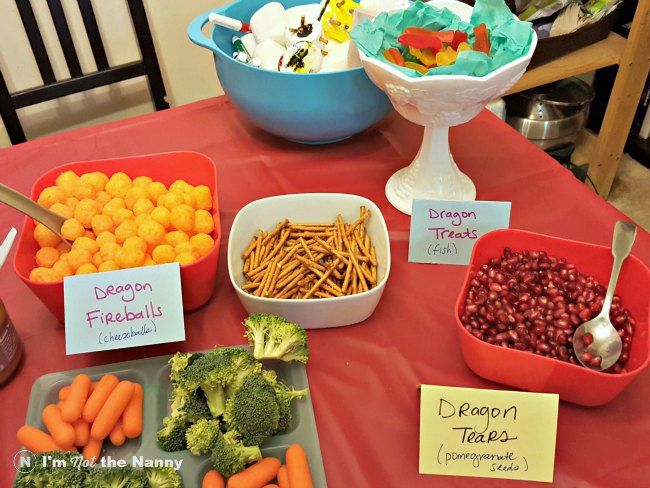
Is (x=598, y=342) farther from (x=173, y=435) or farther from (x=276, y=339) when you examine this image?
(x=173, y=435)

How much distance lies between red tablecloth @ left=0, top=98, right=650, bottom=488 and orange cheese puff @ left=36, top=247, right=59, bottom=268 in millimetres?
107

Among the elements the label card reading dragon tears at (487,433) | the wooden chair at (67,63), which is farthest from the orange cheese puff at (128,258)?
the wooden chair at (67,63)

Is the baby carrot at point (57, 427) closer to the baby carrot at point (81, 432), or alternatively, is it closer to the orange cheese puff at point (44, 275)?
the baby carrot at point (81, 432)

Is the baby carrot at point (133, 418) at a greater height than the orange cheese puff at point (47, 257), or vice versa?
the orange cheese puff at point (47, 257)

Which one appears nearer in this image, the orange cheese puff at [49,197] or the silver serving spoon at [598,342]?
the silver serving spoon at [598,342]

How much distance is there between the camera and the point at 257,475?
0.64m

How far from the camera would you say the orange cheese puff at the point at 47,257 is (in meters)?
0.80

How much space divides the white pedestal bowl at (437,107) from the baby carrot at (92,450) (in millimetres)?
601

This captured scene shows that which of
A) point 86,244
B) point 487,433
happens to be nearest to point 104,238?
point 86,244

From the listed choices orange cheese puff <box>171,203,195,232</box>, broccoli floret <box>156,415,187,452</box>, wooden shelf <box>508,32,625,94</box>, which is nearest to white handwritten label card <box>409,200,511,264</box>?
orange cheese puff <box>171,203,195,232</box>

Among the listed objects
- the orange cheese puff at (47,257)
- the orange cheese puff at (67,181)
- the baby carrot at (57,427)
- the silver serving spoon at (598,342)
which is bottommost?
the baby carrot at (57,427)

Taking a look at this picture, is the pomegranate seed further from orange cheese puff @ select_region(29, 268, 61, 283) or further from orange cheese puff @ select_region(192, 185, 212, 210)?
orange cheese puff @ select_region(29, 268, 61, 283)

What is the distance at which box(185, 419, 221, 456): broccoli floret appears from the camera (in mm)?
658

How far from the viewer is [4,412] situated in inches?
29.5
